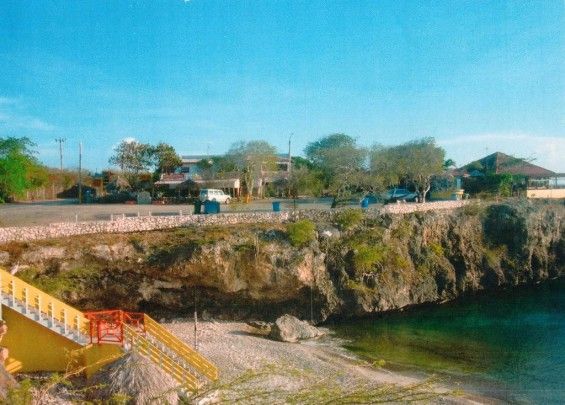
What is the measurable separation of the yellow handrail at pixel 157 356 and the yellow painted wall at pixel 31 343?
3091 mm

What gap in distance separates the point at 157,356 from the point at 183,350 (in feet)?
4.70

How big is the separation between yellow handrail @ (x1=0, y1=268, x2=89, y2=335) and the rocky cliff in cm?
393

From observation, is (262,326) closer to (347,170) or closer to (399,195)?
(347,170)

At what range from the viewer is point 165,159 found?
2913 inches

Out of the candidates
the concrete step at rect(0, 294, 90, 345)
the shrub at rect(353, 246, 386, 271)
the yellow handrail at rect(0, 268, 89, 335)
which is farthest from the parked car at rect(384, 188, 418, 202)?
the concrete step at rect(0, 294, 90, 345)

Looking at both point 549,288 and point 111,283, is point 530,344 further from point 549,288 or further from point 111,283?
point 111,283

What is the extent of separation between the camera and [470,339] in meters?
28.5

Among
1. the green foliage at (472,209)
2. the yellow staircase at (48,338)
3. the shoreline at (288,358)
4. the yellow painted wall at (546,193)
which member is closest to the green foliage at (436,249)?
the green foliage at (472,209)

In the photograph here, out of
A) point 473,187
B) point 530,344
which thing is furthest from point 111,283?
point 473,187

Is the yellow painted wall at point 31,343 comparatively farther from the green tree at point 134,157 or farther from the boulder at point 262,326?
the green tree at point 134,157

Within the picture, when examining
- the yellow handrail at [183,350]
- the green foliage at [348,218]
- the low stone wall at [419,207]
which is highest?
the low stone wall at [419,207]

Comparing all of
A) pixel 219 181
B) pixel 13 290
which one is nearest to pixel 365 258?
pixel 13 290

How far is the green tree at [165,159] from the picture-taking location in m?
73.4

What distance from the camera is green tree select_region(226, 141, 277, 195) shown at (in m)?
61.0
